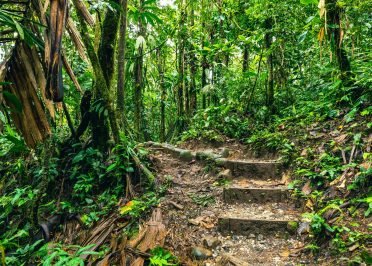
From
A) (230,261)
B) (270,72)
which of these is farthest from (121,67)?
(270,72)

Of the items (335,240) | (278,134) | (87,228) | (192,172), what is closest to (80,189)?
(87,228)

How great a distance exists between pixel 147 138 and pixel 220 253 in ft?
21.1

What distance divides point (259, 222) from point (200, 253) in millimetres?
857

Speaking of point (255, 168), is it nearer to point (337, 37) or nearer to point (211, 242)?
point (211, 242)

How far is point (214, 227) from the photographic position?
11.3 ft

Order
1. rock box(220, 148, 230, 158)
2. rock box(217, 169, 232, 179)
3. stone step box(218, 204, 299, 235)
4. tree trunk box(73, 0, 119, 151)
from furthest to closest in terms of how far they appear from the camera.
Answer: rock box(220, 148, 230, 158)
rock box(217, 169, 232, 179)
tree trunk box(73, 0, 119, 151)
stone step box(218, 204, 299, 235)

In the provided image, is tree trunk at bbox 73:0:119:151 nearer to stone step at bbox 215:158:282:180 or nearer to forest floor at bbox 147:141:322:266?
forest floor at bbox 147:141:322:266

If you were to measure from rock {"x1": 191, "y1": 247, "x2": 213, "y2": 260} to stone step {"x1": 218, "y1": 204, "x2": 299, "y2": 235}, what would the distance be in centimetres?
47

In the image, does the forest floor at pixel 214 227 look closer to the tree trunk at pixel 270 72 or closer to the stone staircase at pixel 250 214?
the stone staircase at pixel 250 214

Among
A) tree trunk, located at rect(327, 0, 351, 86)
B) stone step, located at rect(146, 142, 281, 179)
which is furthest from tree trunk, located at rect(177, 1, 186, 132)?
tree trunk, located at rect(327, 0, 351, 86)

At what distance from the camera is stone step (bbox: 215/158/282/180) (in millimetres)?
4504

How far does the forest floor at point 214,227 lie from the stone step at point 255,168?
13cm

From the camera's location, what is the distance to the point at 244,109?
279 inches

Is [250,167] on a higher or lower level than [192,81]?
lower
